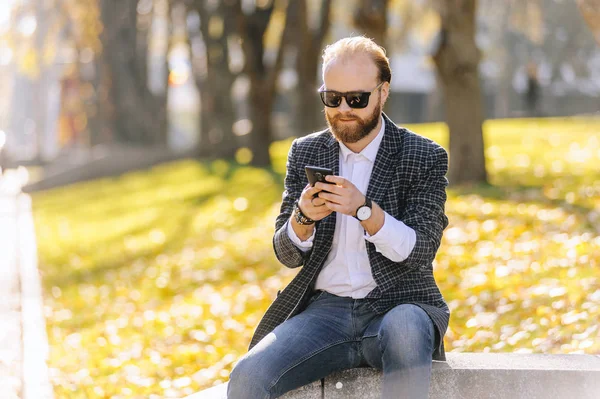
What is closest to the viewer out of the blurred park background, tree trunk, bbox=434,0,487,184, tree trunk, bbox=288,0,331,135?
the blurred park background

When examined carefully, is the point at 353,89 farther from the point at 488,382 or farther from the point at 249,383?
the point at 488,382

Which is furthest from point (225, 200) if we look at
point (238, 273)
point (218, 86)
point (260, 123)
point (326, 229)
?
point (326, 229)

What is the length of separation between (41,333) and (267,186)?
9.40 metres

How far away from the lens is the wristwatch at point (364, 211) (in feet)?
13.1

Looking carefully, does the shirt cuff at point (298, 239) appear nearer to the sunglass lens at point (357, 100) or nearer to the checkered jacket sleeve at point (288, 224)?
the checkered jacket sleeve at point (288, 224)

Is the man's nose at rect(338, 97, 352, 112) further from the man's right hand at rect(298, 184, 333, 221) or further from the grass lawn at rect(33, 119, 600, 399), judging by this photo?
the grass lawn at rect(33, 119, 600, 399)

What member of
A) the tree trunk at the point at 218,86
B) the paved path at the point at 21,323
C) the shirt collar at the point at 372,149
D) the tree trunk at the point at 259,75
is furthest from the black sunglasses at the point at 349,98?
the tree trunk at the point at 218,86

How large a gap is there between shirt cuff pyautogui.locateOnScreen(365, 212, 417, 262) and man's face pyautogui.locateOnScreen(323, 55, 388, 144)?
48 centimetres

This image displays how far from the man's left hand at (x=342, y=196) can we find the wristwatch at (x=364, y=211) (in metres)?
0.01

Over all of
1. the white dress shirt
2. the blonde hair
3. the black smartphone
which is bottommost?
the white dress shirt

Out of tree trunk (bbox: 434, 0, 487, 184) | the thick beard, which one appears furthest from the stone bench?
tree trunk (bbox: 434, 0, 487, 184)

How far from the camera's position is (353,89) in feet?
14.0

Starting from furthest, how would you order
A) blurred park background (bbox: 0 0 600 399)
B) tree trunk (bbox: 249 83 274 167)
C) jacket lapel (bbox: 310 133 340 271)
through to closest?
tree trunk (bbox: 249 83 274 167) < blurred park background (bbox: 0 0 600 399) < jacket lapel (bbox: 310 133 340 271)

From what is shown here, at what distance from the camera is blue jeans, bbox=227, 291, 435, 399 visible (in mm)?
3949
